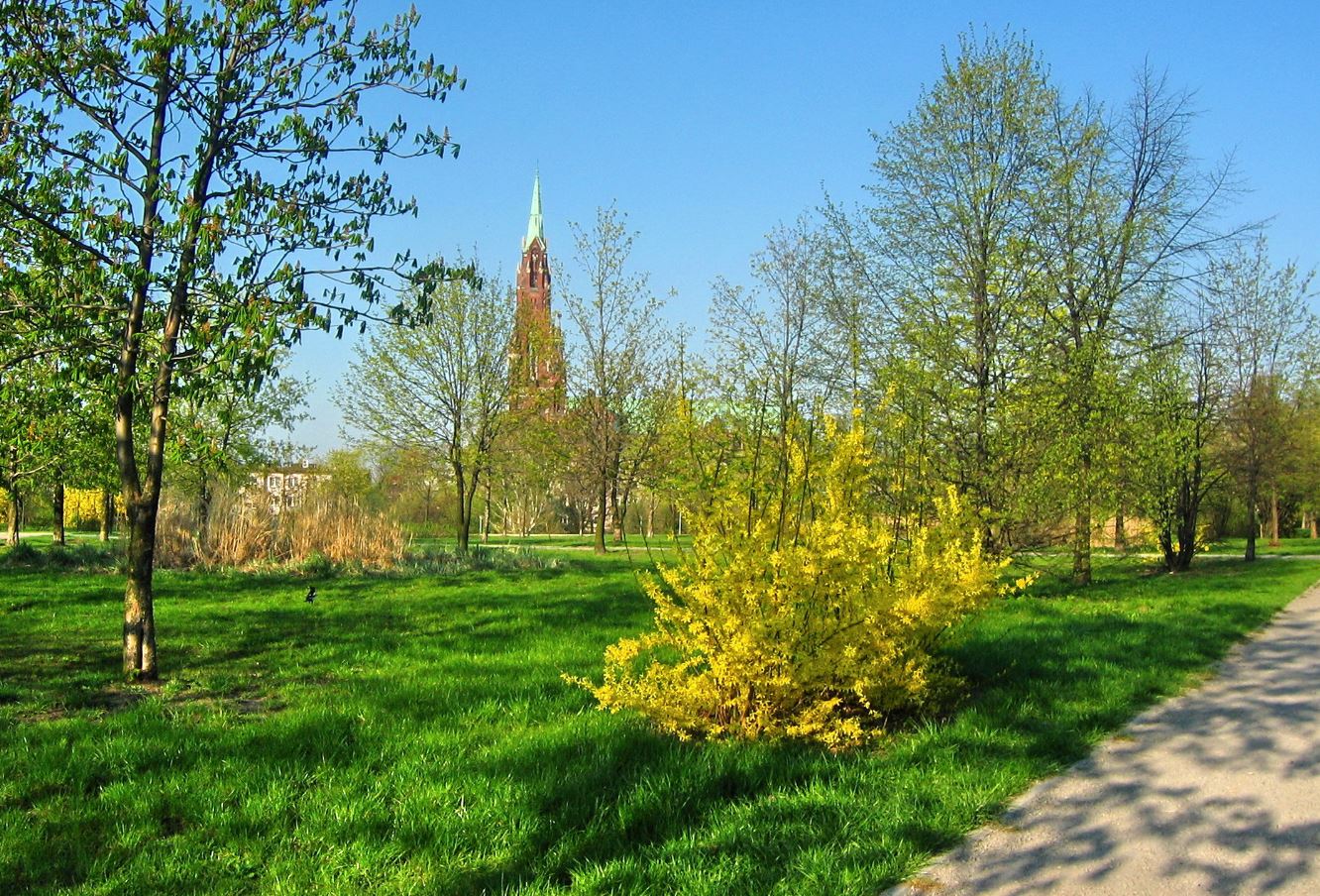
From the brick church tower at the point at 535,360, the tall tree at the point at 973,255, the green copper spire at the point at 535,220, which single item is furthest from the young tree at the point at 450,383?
the green copper spire at the point at 535,220

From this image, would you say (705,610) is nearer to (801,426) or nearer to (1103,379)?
(801,426)

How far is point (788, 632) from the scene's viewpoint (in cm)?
480

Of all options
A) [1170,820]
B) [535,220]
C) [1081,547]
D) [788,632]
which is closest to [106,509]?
[1081,547]

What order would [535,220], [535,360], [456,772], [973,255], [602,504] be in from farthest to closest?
[535,220], [535,360], [602,504], [973,255], [456,772]

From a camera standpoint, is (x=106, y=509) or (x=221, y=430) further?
(x=106, y=509)

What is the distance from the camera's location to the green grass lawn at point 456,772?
10.9 feet

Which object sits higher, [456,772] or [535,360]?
[535,360]

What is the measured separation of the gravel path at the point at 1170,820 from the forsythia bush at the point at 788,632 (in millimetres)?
1060

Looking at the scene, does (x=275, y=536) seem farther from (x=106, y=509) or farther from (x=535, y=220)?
(x=535, y=220)

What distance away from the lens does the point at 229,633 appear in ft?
27.3

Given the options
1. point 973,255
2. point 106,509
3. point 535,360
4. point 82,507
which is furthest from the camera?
point 82,507

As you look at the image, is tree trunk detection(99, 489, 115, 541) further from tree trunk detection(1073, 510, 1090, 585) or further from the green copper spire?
the green copper spire

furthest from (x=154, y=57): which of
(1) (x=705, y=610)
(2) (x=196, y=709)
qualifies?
(1) (x=705, y=610)

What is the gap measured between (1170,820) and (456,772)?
10.8 feet
